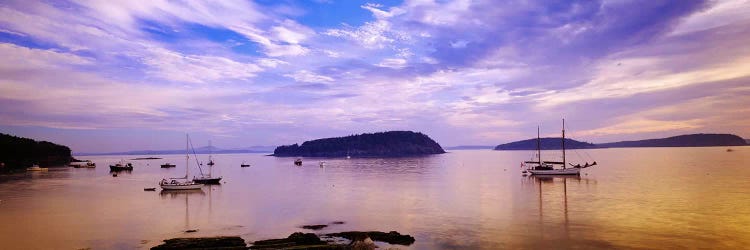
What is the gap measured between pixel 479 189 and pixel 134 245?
167 ft

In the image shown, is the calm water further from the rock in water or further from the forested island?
the forested island

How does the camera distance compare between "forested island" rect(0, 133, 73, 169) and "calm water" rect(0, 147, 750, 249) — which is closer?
"calm water" rect(0, 147, 750, 249)

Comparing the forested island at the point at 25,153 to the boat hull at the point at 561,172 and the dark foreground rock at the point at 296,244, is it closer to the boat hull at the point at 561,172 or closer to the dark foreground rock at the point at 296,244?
the boat hull at the point at 561,172

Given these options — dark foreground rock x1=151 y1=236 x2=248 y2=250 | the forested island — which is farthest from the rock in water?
the forested island

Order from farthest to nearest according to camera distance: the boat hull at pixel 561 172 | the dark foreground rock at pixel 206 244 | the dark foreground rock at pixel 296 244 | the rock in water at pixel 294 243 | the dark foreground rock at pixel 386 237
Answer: the boat hull at pixel 561 172 → the dark foreground rock at pixel 386 237 → the dark foreground rock at pixel 206 244 → the rock in water at pixel 294 243 → the dark foreground rock at pixel 296 244

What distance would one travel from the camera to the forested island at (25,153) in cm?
15725

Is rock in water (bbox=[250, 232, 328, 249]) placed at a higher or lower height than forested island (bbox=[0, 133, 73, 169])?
lower

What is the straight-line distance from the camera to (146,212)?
49.3 metres

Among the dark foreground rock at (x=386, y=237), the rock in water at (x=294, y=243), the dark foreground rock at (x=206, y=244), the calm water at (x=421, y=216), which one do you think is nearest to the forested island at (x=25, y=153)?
the calm water at (x=421, y=216)

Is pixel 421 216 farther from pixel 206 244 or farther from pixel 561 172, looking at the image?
pixel 561 172

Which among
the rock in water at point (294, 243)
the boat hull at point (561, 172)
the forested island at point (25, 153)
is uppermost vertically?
the forested island at point (25, 153)

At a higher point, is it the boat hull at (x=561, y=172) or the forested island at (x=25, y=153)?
the forested island at (x=25, y=153)

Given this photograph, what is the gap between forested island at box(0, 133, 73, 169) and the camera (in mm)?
157250

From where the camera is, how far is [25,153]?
166125 mm
